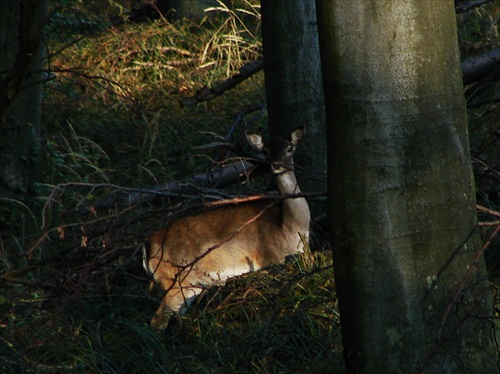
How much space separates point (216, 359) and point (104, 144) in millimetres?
6038

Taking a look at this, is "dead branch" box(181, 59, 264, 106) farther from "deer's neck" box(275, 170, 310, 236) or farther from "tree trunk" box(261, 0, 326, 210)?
"deer's neck" box(275, 170, 310, 236)

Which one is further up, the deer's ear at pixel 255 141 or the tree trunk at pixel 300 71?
the tree trunk at pixel 300 71

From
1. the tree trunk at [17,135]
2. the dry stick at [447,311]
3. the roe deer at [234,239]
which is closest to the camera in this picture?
the dry stick at [447,311]

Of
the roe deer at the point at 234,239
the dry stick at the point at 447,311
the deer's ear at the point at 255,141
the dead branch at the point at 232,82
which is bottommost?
the roe deer at the point at 234,239

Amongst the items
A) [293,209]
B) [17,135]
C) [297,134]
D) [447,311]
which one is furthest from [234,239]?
[447,311]

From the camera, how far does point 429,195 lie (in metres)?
3.94

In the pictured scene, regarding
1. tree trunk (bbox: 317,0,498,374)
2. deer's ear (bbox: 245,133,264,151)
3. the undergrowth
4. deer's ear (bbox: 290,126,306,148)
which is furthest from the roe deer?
tree trunk (bbox: 317,0,498,374)

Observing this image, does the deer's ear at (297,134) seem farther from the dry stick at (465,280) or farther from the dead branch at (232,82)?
the dry stick at (465,280)

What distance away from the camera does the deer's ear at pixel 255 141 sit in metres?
7.29

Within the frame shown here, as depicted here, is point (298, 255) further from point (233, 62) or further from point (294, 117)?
point (233, 62)

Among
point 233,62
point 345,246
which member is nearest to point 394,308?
point 345,246

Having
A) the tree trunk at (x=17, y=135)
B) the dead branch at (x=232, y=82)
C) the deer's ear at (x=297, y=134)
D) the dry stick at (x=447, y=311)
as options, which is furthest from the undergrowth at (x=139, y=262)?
the dry stick at (x=447, y=311)

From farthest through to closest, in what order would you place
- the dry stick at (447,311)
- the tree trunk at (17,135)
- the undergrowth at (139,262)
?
the tree trunk at (17,135) → the undergrowth at (139,262) → the dry stick at (447,311)

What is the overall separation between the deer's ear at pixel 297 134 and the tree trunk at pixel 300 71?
34cm
